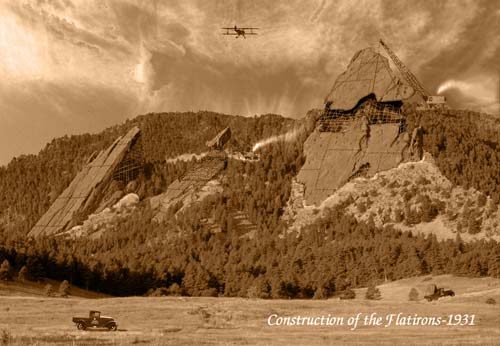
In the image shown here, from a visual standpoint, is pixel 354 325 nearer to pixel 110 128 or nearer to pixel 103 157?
pixel 103 157

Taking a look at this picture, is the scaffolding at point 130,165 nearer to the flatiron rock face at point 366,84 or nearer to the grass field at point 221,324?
the flatiron rock face at point 366,84

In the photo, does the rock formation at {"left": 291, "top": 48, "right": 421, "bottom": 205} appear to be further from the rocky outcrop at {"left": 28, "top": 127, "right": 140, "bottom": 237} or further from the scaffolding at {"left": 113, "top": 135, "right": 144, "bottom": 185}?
the rocky outcrop at {"left": 28, "top": 127, "right": 140, "bottom": 237}

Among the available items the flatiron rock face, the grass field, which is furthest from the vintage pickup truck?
the flatiron rock face

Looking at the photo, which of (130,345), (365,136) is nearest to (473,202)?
(365,136)

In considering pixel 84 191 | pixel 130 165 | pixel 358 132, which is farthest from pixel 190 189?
pixel 358 132

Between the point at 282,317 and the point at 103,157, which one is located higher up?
the point at 103,157

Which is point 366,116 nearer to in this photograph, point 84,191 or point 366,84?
point 366,84
